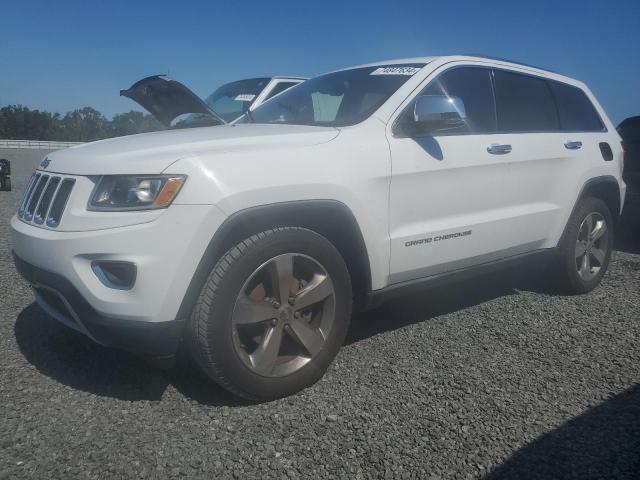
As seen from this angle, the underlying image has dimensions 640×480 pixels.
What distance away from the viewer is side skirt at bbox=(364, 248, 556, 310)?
2.87m

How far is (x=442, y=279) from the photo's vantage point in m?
3.16

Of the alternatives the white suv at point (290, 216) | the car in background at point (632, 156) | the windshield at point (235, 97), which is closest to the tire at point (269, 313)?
the white suv at point (290, 216)

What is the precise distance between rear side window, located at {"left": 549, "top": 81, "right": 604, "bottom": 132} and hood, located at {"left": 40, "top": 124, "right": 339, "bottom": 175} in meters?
2.34

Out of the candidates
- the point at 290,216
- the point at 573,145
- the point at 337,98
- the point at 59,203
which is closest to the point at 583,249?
the point at 573,145

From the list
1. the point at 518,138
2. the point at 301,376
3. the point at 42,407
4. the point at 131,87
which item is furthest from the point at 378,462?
the point at 131,87

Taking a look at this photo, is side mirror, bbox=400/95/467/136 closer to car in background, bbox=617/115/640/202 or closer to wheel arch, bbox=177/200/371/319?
wheel arch, bbox=177/200/371/319

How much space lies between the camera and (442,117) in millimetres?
2832

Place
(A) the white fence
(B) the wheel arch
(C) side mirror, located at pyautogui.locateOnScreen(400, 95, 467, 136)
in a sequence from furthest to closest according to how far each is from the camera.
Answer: (A) the white fence → (C) side mirror, located at pyautogui.locateOnScreen(400, 95, 467, 136) → (B) the wheel arch

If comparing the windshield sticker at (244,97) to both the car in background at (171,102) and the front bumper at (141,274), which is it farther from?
the front bumper at (141,274)

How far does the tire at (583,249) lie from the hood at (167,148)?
2.35 metres

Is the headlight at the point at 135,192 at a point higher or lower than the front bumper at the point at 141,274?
higher

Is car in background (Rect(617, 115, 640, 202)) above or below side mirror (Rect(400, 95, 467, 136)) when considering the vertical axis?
below

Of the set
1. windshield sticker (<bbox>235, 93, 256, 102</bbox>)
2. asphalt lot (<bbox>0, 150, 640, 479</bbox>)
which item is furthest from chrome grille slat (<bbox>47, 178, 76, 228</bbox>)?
windshield sticker (<bbox>235, 93, 256, 102</bbox>)

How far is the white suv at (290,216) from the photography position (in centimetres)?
216
